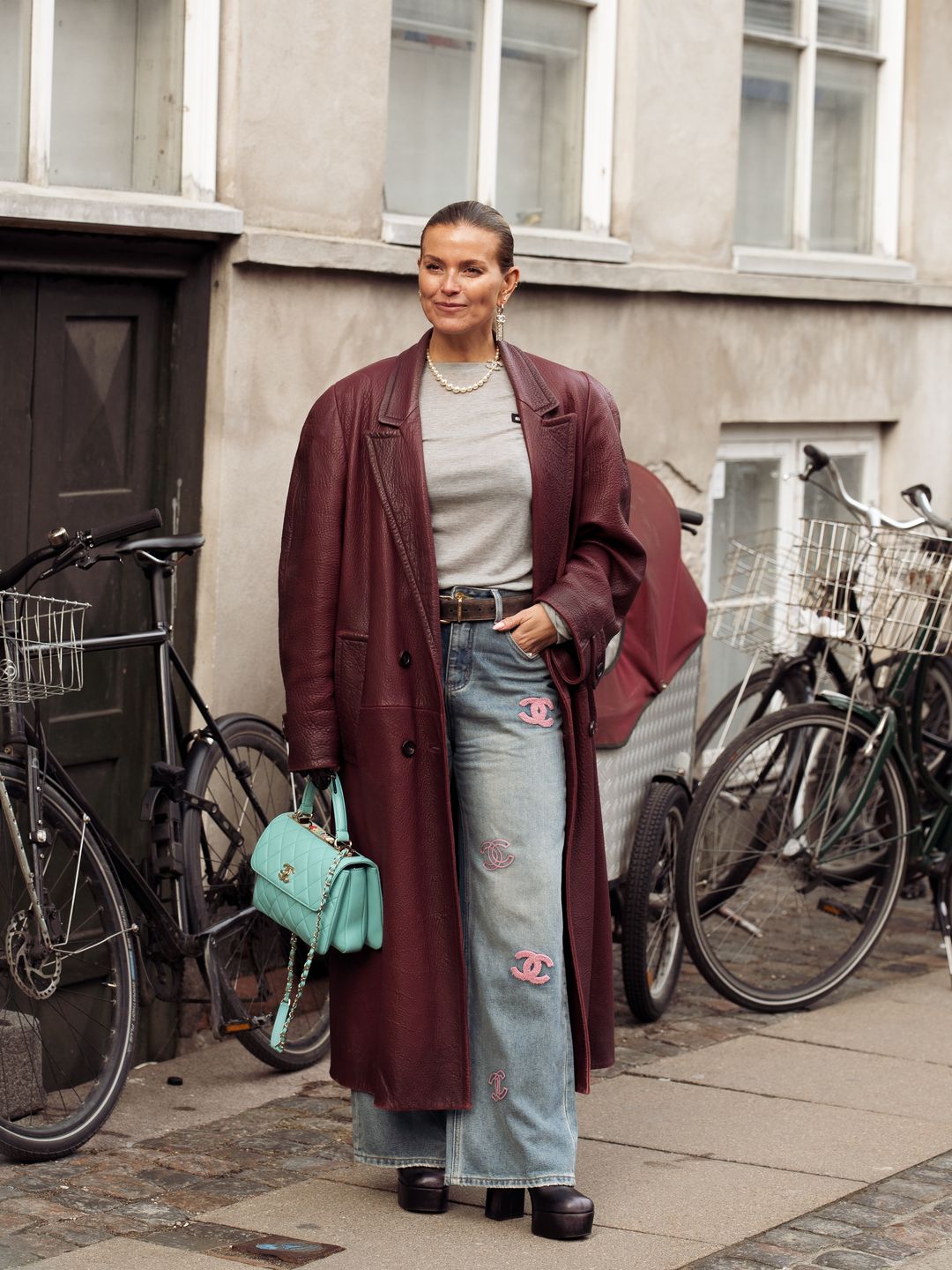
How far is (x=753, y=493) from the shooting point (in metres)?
8.55

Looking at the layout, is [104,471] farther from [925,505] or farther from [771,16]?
[771,16]

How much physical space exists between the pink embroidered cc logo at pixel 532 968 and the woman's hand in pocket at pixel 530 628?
2.09 feet

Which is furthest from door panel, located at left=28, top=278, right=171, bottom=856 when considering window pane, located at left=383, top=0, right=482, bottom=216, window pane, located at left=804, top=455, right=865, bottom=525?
window pane, located at left=804, top=455, right=865, bottom=525

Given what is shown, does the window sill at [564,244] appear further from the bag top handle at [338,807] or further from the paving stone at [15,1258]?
the paving stone at [15,1258]

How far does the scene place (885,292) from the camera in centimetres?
877

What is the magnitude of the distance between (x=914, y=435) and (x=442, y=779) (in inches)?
208

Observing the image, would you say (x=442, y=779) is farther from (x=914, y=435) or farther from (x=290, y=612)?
(x=914, y=435)

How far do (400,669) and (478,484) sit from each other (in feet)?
1.38

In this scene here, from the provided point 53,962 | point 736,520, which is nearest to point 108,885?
point 53,962

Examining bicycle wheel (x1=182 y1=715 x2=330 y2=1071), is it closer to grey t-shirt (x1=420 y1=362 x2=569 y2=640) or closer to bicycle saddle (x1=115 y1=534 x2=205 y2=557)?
bicycle saddle (x1=115 y1=534 x2=205 y2=557)

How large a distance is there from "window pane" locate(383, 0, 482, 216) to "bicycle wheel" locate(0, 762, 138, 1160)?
2.59m

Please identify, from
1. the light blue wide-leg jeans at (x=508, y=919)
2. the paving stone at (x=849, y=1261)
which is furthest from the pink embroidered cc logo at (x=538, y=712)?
the paving stone at (x=849, y=1261)

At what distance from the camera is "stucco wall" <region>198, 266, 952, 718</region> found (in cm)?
591

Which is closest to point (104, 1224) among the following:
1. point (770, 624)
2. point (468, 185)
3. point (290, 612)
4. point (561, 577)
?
point (290, 612)
